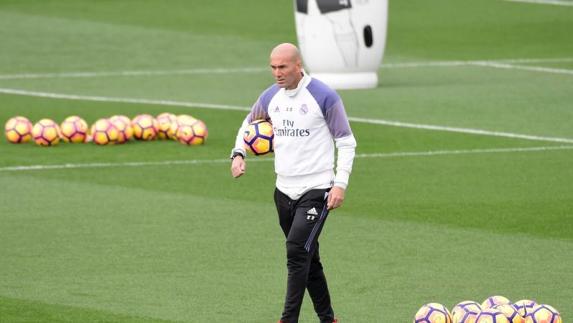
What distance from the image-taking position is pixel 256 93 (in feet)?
84.2

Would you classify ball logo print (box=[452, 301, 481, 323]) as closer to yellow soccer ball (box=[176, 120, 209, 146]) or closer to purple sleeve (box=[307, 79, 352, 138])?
purple sleeve (box=[307, 79, 352, 138])

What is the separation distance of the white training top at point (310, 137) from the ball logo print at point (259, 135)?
1.08 ft

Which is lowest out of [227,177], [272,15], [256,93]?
[272,15]

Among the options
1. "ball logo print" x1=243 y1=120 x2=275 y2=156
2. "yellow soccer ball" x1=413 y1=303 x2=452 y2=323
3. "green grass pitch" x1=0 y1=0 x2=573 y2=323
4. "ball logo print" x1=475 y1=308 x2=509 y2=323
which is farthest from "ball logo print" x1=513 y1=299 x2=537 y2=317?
"ball logo print" x1=243 y1=120 x2=275 y2=156

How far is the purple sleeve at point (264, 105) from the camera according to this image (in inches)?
423

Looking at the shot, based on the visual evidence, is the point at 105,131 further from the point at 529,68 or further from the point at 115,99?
the point at 529,68

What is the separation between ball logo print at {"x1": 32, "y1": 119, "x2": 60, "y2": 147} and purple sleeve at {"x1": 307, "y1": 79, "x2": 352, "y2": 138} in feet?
33.5

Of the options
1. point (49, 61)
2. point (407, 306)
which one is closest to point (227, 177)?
point (407, 306)

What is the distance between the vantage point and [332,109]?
10430mm

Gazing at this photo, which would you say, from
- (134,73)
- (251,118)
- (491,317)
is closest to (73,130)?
(134,73)

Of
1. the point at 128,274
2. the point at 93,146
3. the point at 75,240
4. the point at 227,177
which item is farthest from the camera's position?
the point at 93,146

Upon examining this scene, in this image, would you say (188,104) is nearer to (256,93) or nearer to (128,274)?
(256,93)

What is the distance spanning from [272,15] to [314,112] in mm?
27830

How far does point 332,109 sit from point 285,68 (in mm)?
487
